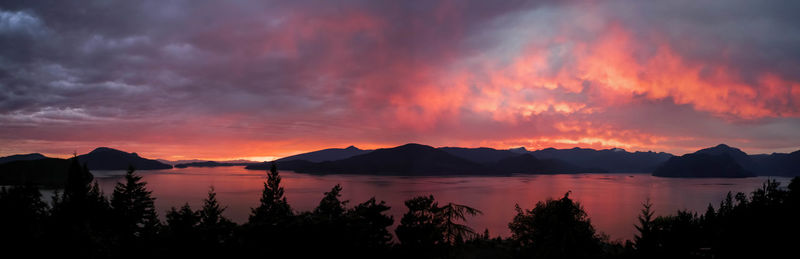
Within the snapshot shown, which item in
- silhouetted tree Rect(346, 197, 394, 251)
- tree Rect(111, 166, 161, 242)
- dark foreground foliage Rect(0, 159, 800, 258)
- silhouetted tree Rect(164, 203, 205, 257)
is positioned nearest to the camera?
dark foreground foliage Rect(0, 159, 800, 258)

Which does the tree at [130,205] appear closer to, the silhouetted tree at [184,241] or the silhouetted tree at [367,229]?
the silhouetted tree at [184,241]

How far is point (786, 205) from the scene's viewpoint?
36.5 meters

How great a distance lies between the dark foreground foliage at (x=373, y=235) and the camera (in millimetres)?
11898

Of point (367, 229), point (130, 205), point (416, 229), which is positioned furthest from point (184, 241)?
point (130, 205)

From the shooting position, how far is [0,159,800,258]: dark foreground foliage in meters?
11.9

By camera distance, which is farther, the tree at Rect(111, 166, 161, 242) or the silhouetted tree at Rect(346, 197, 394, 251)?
the tree at Rect(111, 166, 161, 242)

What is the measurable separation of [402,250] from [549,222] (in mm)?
14379

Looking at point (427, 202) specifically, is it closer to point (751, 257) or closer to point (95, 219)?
point (751, 257)

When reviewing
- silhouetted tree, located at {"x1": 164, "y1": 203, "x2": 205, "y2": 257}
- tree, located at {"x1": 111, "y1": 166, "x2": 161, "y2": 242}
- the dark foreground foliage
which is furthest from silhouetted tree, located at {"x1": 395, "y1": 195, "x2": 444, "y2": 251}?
tree, located at {"x1": 111, "y1": 166, "x2": 161, "y2": 242}

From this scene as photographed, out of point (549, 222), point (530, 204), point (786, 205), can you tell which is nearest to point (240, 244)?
point (549, 222)

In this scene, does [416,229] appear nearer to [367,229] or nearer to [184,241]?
[367,229]

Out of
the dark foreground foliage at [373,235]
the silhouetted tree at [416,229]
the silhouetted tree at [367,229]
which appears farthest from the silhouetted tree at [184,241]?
the silhouetted tree at [416,229]

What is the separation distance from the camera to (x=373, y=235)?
14953 millimetres

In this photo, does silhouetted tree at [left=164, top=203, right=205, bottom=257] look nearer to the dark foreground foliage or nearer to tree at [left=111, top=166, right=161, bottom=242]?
the dark foreground foliage
